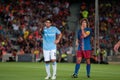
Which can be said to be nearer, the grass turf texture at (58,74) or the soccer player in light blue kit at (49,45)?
the soccer player in light blue kit at (49,45)

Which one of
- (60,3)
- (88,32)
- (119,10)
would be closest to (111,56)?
(119,10)

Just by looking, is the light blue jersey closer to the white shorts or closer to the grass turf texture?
the white shorts

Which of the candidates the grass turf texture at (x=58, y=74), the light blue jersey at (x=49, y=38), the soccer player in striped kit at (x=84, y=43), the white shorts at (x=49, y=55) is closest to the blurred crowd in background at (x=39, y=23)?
the grass turf texture at (x=58, y=74)

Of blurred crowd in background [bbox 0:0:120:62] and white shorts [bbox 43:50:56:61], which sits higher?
blurred crowd in background [bbox 0:0:120:62]

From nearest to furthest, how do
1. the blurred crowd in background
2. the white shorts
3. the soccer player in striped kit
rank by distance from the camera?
the white shorts < the soccer player in striped kit < the blurred crowd in background

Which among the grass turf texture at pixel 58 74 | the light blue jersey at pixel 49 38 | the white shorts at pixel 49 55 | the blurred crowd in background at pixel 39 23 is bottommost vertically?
the grass turf texture at pixel 58 74

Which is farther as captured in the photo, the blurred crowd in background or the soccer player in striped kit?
the blurred crowd in background

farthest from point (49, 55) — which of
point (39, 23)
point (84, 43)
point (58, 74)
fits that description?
point (39, 23)

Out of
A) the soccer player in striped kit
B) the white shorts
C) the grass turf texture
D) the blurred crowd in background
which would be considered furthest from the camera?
the blurred crowd in background

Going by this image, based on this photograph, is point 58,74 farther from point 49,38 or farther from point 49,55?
point 49,38

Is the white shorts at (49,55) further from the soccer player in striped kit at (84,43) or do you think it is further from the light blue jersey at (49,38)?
the soccer player in striped kit at (84,43)

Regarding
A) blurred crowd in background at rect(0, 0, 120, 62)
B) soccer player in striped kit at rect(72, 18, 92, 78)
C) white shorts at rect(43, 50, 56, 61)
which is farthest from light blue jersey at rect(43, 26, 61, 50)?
blurred crowd in background at rect(0, 0, 120, 62)

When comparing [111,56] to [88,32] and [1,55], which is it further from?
[88,32]

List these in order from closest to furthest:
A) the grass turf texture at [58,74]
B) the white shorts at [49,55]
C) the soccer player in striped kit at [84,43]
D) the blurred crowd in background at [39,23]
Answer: the white shorts at [49,55] < the soccer player in striped kit at [84,43] < the grass turf texture at [58,74] < the blurred crowd in background at [39,23]
